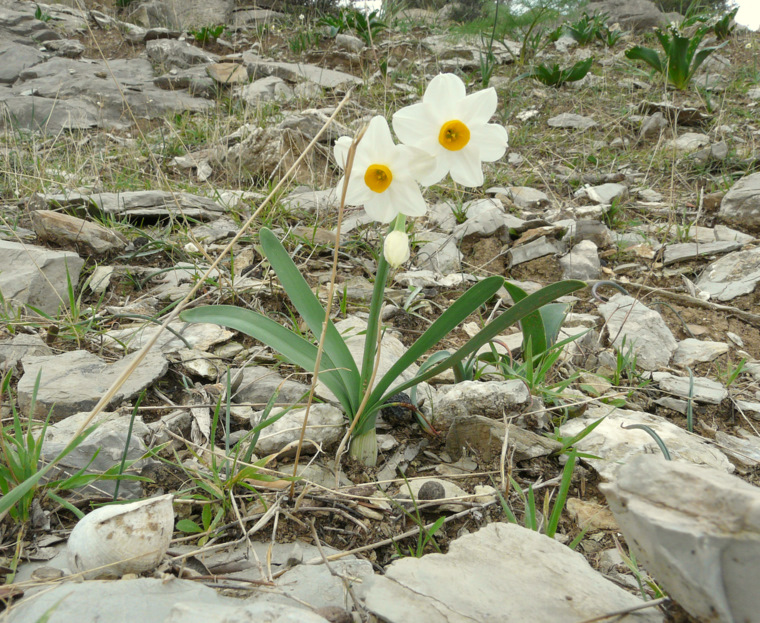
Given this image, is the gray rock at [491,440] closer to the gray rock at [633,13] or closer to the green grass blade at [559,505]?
the green grass blade at [559,505]

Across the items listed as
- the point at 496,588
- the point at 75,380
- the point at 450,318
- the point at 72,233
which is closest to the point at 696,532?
the point at 496,588

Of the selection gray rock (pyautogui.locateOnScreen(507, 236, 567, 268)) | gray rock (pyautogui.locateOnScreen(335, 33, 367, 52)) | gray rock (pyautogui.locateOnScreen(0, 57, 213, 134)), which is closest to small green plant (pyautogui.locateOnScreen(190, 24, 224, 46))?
gray rock (pyautogui.locateOnScreen(0, 57, 213, 134))

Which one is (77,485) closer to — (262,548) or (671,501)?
(262,548)

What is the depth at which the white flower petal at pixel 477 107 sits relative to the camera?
102cm

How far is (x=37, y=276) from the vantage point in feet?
6.12

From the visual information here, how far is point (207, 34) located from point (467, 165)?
26.2ft

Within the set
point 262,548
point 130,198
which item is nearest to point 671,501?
point 262,548

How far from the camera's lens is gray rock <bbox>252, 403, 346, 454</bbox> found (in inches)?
48.6

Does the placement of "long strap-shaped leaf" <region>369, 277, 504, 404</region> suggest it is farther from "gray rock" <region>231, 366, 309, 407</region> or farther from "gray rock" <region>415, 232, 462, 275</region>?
"gray rock" <region>415, 232, 462, 275</region>

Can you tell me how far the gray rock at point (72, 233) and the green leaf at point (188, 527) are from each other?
163 cm

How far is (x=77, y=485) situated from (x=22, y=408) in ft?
1.45

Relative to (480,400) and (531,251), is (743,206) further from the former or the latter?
(480,400)

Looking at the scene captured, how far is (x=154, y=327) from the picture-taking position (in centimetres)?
183

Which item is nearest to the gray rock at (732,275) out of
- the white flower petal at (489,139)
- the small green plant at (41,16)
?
the white flower petal at (489,139)
